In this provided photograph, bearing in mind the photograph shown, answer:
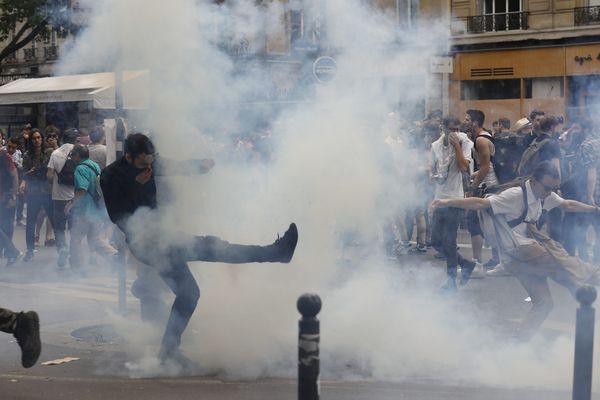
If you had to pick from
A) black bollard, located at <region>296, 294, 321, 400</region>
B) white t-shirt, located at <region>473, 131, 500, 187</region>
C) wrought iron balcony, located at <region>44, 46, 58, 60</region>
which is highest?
wrought iron balcony, located at <region>44, 46, 58, 60</region>

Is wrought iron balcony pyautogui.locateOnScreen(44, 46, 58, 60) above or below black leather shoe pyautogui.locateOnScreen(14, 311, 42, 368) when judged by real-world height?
above

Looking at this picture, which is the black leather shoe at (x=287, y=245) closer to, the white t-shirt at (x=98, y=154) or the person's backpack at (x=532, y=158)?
the person's backpack at (x=532, y=158)

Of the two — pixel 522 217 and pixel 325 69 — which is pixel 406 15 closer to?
pixel 325 69

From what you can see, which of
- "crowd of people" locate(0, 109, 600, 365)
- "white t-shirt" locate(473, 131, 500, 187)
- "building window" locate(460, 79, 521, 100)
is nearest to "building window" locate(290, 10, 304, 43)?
"crowd of people" locate(0, 109, 600, 365)

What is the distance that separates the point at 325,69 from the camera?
8.70 metres

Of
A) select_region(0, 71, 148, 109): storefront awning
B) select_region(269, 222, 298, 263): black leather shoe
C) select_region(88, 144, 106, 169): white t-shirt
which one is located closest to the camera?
select_region(269, 222, 298, 263): black leather shoe

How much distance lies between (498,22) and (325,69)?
18722 millimetres

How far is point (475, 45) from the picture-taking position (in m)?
26.4

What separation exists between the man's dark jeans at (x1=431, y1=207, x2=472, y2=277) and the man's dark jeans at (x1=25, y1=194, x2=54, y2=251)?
199 inches

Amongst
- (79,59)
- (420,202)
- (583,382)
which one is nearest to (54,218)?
(79,59)

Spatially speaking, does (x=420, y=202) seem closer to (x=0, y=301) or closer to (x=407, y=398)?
(x=0, y=301)

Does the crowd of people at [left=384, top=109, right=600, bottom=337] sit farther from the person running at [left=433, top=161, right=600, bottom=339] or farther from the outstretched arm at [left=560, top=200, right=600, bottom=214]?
the person running at [left=433, top=161, right=600, bottom=339]

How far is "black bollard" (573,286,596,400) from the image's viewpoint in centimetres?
458

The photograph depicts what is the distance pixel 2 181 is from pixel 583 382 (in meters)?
9.69
